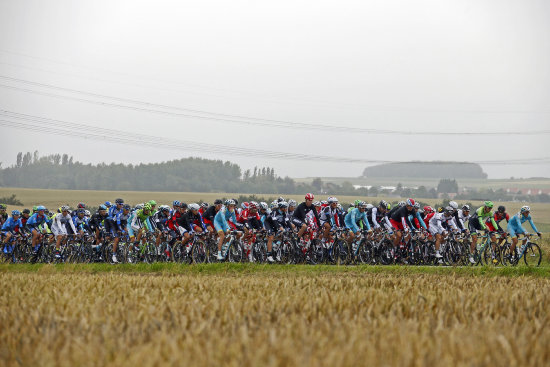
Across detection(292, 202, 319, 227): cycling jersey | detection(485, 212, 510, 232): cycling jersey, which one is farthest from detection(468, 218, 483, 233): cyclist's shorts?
detection(292, 202, 319, 227): cycling jersey

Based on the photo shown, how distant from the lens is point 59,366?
6.31 m

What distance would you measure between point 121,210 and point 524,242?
12.5 meters

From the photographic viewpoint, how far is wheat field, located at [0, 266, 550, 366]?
253 inches

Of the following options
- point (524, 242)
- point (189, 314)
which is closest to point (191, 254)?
point (524, 242)

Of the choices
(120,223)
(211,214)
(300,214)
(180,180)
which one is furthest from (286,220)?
(180,180)

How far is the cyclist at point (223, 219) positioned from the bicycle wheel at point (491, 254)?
7501 mm

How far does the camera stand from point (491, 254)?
76.0 ft

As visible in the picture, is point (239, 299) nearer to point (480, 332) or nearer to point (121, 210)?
point (480, 332)

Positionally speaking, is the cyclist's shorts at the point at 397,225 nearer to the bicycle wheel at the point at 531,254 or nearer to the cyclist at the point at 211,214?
the bicycle wheel at the point at 531,254

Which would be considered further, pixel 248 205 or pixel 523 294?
pixel 248 205

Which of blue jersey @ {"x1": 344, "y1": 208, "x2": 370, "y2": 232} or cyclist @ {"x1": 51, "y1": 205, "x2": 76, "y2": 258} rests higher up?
blue jersey @ {"x1": 344, "y1": 208, "x2": 370, "y2": 232}

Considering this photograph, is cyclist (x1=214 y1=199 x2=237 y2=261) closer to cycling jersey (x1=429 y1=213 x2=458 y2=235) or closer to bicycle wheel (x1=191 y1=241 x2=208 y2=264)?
bicycle wheel (x1=191 y1=241 x2=208 y2=264)

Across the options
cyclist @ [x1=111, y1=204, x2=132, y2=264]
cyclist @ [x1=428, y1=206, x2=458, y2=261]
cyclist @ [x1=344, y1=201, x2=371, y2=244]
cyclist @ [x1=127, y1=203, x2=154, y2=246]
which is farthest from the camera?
cyclist @ [x1=111, y1=204, x2=132, y2=264]

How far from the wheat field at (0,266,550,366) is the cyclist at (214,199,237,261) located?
932 cm
